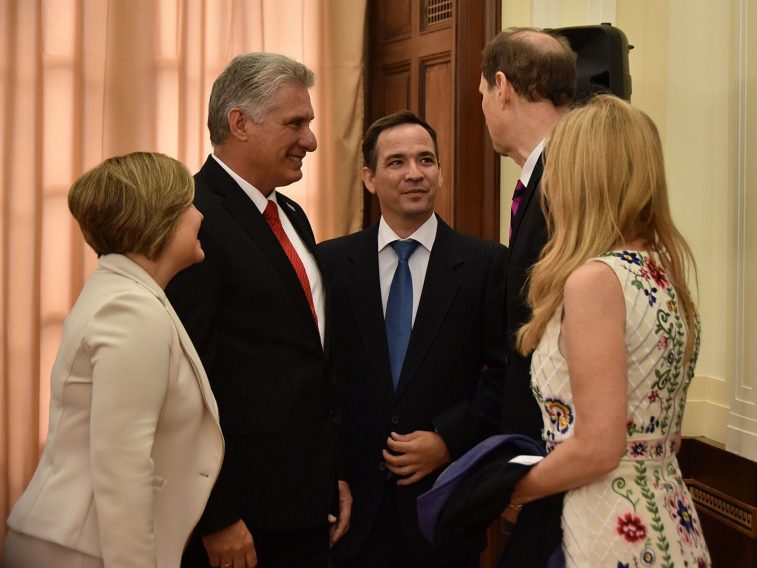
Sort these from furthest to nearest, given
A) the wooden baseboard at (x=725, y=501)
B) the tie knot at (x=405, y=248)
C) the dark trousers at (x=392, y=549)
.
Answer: the wooden baseboard at (x=725, y=501), the tie knot at (x=405, y=248), the dark trousers at (x=392, y=549)

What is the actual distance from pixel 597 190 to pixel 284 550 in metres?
1.18

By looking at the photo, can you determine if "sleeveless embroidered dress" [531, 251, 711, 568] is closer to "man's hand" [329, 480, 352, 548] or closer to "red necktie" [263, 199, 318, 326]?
"red necktie" [263, 199, 318, 326]

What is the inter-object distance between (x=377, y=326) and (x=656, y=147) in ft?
3.67

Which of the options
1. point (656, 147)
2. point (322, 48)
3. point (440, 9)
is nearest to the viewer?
point (656, 147)

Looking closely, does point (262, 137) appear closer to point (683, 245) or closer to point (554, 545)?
Result: point (683, 245)

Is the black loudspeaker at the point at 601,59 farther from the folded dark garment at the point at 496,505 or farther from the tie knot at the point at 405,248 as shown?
the folded dark garment at the point at 496,505

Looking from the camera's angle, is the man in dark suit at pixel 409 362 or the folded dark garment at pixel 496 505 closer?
the folded dark garment at pixel 496 505

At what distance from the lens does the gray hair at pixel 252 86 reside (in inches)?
92.2

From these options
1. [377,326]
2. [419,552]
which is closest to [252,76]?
[377,326]

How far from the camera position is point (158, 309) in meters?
1.80

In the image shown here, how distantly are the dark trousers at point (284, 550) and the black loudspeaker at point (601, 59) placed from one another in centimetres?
206

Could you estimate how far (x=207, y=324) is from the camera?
6.76 feet

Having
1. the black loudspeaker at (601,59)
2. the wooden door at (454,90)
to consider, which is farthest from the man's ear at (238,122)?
the wooden door at (454,90)

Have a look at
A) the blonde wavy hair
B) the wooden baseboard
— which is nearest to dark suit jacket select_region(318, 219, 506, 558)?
the blonde wavy hair
